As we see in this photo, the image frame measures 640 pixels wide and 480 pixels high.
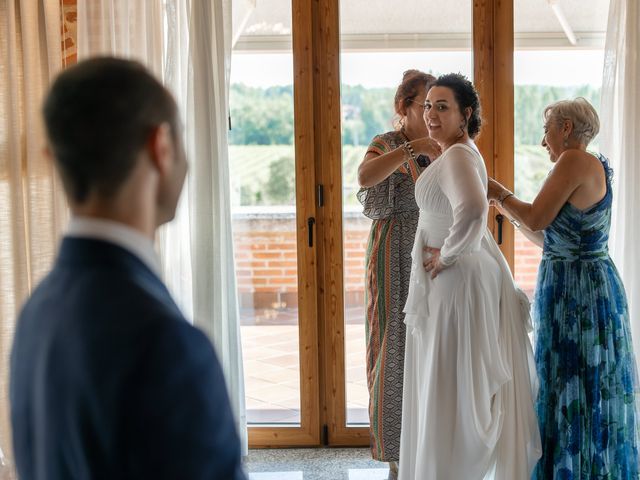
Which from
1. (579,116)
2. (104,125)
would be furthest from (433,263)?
(104,125)

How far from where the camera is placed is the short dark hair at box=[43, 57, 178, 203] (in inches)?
32.0

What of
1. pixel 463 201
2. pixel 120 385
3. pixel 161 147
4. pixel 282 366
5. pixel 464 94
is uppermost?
pixel 464 94

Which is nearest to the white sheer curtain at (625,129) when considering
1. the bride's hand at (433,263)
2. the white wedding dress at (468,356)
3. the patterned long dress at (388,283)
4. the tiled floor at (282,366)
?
the white wedding dress at (468,356)

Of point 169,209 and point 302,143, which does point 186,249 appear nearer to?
point 302,143

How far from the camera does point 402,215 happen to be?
3.17 metres

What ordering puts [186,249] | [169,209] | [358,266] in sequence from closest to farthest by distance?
1. [169,209]
2. [186,249]
3. [358,266]

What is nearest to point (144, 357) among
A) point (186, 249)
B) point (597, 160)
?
point (597, 160)

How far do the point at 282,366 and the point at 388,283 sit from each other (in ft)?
2.66

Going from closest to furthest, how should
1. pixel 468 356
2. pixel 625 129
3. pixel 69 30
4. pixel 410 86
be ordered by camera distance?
pixel 468 356
pixel 410 86
pixel 625 129
pixel 69 30

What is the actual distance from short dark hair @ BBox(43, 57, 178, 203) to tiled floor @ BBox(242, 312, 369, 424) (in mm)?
2852

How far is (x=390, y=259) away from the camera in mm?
3162

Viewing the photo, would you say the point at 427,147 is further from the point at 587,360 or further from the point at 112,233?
the point at 112,233

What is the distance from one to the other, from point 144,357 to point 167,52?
2796 millimetres

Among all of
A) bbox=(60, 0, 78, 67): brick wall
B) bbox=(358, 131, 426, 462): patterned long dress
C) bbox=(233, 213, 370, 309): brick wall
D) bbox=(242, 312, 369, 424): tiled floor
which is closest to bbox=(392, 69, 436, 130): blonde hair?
bbox=(358, 131, 426, 462): patterned long dress
